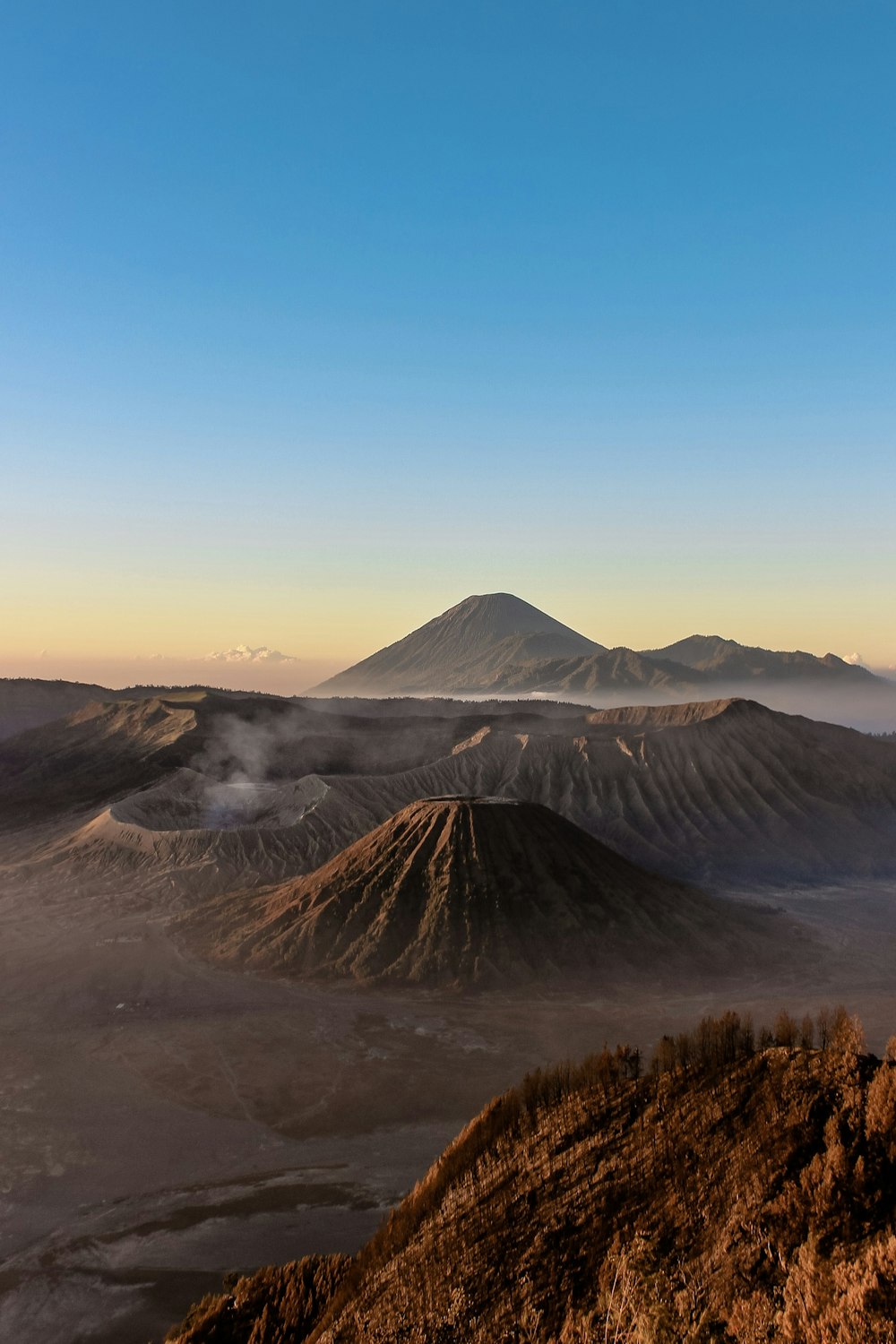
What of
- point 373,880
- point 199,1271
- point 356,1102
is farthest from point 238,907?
point 199,1271

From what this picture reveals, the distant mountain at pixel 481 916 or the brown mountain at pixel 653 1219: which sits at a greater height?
the brown mountain at pixel 653 1219

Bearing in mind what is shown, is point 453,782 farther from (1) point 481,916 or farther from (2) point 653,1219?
(2) point 653,1219

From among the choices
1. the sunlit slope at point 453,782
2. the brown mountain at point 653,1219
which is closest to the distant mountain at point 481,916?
the sunlit slope at point 453,782

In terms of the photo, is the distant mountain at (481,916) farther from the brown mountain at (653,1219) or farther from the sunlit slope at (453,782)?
the brown mountain at (653,1219)

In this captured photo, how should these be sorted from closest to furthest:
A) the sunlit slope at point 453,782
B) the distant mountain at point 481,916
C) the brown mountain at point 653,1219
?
the brown mountain at point 653,1219 < the distant mountain at point 481,916 < the sunlit slope at point 453,782

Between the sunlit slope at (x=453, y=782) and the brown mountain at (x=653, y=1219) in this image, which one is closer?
the brown mountain at (x=653, y=1219)

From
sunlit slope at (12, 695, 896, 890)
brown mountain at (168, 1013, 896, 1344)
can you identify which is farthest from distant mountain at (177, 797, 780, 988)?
brown mountain at (168, 1013, 896, 1344)
